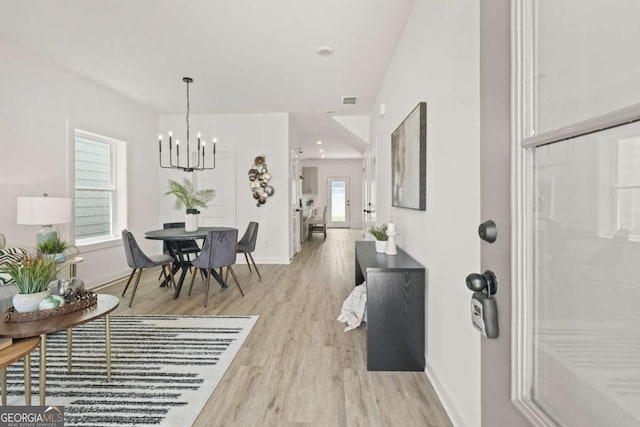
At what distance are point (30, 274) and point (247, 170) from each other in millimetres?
4309

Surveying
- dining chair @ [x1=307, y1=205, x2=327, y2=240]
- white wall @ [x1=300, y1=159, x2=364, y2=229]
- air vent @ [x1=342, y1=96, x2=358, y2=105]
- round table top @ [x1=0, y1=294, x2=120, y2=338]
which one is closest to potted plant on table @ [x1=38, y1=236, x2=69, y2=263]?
round table top @ [x1=0, y1=294, x2=120, y2=338]

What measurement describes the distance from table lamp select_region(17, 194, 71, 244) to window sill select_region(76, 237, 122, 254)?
89 cm

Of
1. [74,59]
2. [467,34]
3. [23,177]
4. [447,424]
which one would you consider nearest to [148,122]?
[74,59]

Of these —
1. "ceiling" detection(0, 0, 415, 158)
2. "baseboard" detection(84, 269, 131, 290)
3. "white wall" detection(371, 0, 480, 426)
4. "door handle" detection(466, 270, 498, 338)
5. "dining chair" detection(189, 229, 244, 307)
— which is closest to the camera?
"door handle" detection(466, 270, 498, 338)

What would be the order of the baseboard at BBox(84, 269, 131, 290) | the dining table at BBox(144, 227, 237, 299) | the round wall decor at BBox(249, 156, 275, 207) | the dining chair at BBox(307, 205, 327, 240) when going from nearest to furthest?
the dining table at BBox(144, 227, 237, 299), the baseboard at BBox(84, 269, 131, 290), the round wall decor at BBox(249, 156, 275, 207), the dining chair at BBox(307, 205, 327, 240)

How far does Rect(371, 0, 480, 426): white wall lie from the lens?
1442 mm

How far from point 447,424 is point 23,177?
14.4 feet

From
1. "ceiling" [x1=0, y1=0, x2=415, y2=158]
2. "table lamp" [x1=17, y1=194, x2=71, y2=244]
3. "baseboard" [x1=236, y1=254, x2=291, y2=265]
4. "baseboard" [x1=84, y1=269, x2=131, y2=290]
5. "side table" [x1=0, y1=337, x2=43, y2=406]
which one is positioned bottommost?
"baseboard" [x1=84, y1=269, x2=131, y2=290]

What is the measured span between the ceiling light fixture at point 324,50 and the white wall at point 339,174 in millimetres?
9263

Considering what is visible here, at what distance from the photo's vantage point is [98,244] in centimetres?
436

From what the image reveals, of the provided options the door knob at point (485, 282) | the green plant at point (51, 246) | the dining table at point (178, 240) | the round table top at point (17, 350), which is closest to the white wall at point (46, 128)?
the green plant at point (51, 246)

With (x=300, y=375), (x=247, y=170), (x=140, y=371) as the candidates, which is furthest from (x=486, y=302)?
(x=247, y=170)

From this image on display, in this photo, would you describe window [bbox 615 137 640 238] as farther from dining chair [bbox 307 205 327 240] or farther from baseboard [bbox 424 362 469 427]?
dining chair [bbox 307 205 327 240]

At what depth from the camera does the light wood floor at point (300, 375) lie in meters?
1.72
